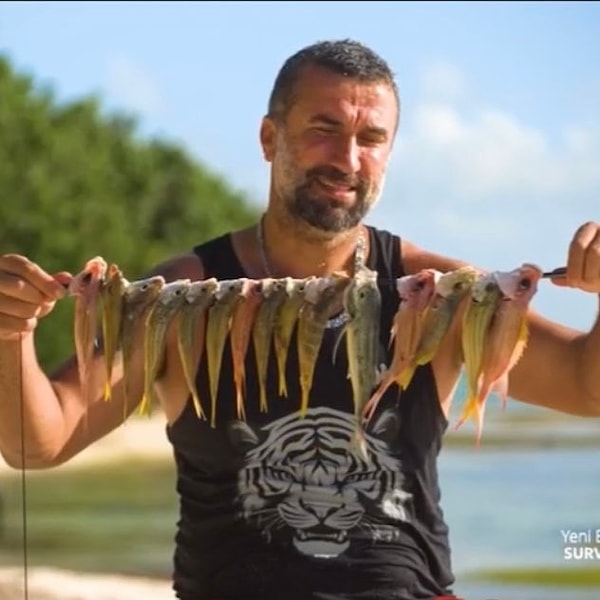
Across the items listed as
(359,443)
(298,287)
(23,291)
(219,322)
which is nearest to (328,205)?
(298,287)

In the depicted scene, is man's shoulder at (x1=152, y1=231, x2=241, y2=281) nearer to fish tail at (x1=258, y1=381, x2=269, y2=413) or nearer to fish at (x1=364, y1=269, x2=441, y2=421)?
fish tail at (x1=258, y1=381, x2=269, y2=413)

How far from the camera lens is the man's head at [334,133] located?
4781mm

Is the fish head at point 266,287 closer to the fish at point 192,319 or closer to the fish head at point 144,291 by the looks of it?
the fish at point 192,319

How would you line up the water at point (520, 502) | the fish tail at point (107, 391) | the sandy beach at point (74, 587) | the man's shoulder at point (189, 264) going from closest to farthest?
the fish tail at point (107, 391) → the man's shoulder at point (189, 264) → the sandy beach at point (74, 587) → the water at point (520, 502)

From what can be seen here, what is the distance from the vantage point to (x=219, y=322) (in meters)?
4.59

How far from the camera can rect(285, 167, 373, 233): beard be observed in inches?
188

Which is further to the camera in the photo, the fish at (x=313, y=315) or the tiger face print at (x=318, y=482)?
the tiger face print at (x=318, y=482)

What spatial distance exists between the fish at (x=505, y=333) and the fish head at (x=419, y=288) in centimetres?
16

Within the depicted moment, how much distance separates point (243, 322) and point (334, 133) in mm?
623

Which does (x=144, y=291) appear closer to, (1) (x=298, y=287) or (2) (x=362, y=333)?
(1) (x=298, y=287)

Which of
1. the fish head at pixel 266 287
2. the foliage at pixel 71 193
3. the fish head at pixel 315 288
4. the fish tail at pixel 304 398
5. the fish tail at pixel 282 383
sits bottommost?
the fish tail at pixel 304 398

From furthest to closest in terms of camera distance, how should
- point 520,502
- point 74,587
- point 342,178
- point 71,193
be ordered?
point 71,193 → point 520,502 → point 74,587 → point 342,178

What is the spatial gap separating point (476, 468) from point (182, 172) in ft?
121

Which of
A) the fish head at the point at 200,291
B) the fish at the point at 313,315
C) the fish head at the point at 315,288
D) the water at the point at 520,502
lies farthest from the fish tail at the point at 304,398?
the water at the point at 520,502
